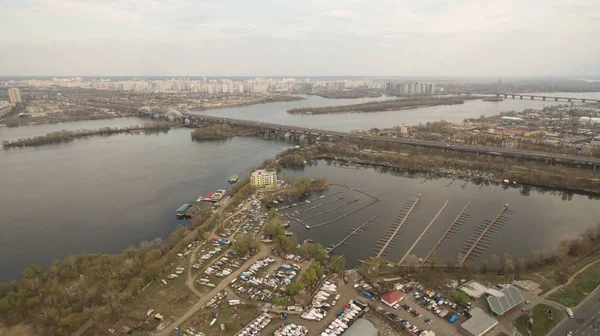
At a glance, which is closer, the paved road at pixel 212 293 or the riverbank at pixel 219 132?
the paved road at pixel 212 293

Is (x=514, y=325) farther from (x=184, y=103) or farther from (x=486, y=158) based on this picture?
(x=184, y=103)

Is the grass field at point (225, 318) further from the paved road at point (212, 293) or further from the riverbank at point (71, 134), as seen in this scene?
the riverbank at point (71, 134)

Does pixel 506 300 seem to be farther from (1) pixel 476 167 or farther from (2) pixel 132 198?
(2) pixel 132 198

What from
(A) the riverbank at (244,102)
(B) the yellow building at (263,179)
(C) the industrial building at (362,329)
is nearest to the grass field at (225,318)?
(C) the industrial building at (362,329)

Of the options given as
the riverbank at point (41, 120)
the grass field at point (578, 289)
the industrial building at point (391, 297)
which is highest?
the riverbank at point (41, 120)

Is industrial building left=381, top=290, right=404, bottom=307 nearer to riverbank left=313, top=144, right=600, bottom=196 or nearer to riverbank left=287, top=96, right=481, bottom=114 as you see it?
riverbank left=313, top=144, right=600, bottom=196

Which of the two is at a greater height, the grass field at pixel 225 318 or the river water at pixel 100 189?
the river water at pixel 100 189

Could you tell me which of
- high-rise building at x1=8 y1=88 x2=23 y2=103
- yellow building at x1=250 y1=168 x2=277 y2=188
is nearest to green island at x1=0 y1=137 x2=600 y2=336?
yellow building at x1=250 y1=168 x2=277 y2=188
